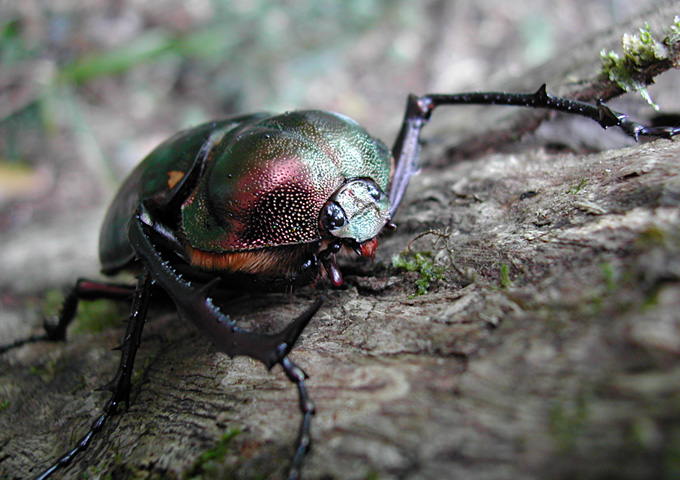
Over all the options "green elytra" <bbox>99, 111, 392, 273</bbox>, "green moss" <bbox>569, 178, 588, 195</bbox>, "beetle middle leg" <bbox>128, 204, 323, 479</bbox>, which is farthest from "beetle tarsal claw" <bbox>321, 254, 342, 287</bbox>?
"green moss" <bbox>569, 178, 588, 195</bbox>

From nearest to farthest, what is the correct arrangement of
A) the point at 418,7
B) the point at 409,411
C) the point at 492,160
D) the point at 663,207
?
the point at 409,411
the point at 663,207
the point at 492,160
the point at 418,7

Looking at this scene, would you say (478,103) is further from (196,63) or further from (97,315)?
(196,63)

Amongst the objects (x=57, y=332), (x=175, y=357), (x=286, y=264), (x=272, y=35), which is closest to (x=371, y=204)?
(x=286, y=264)

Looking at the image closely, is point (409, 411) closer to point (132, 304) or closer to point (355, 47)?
point (132, 304)

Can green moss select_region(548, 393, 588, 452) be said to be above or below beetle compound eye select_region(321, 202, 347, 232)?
below

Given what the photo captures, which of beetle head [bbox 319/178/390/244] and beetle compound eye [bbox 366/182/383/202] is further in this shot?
beetle compound eye [bbox 366/182/383/202]

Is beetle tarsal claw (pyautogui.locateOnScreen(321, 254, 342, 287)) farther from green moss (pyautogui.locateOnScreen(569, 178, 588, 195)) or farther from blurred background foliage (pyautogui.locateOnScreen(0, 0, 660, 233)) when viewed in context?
blurred background foliage (pyautogui.locateOnScreen(0, 0, 660, 233))
